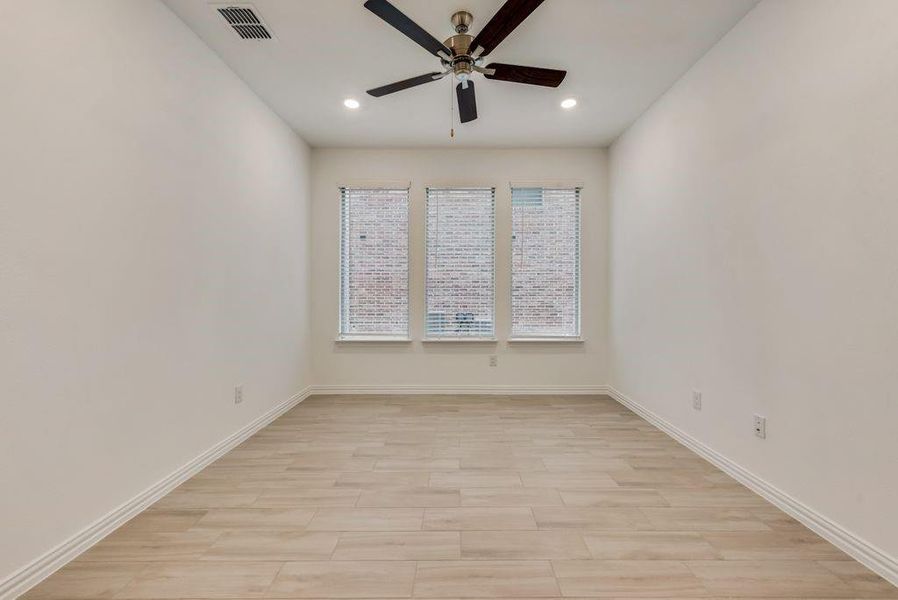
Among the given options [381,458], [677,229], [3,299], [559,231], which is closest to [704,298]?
[677,229]

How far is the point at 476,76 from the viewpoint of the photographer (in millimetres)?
3039

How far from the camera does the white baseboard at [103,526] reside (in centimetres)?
151

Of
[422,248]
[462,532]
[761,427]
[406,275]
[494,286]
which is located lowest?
[462,532]

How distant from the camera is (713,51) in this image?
2.69 metres

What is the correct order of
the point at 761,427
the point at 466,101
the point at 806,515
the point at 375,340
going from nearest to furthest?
the point at 806,515
the point at 761,427
the point at 466,101
the point at 375,340

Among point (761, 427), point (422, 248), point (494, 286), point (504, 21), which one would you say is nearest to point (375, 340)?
point (422, 248)

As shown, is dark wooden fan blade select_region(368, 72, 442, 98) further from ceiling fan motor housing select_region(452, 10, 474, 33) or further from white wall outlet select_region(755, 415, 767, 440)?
white wall outlet select_region(755, 415, 767, 440)

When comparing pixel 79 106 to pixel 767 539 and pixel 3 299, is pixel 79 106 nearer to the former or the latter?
pixel 3 299

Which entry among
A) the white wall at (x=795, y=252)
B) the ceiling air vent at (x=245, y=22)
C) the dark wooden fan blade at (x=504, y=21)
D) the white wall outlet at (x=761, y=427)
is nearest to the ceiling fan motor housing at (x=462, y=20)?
the dark wooden fan blade at (x=504, y=21)

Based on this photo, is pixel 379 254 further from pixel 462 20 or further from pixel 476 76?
pixel 462 20

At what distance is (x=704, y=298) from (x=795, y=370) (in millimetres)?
836

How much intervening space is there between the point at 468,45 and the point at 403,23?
433 millimetres

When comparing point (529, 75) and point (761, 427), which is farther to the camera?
point (529, 75)

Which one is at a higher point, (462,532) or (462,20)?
(462,20)
